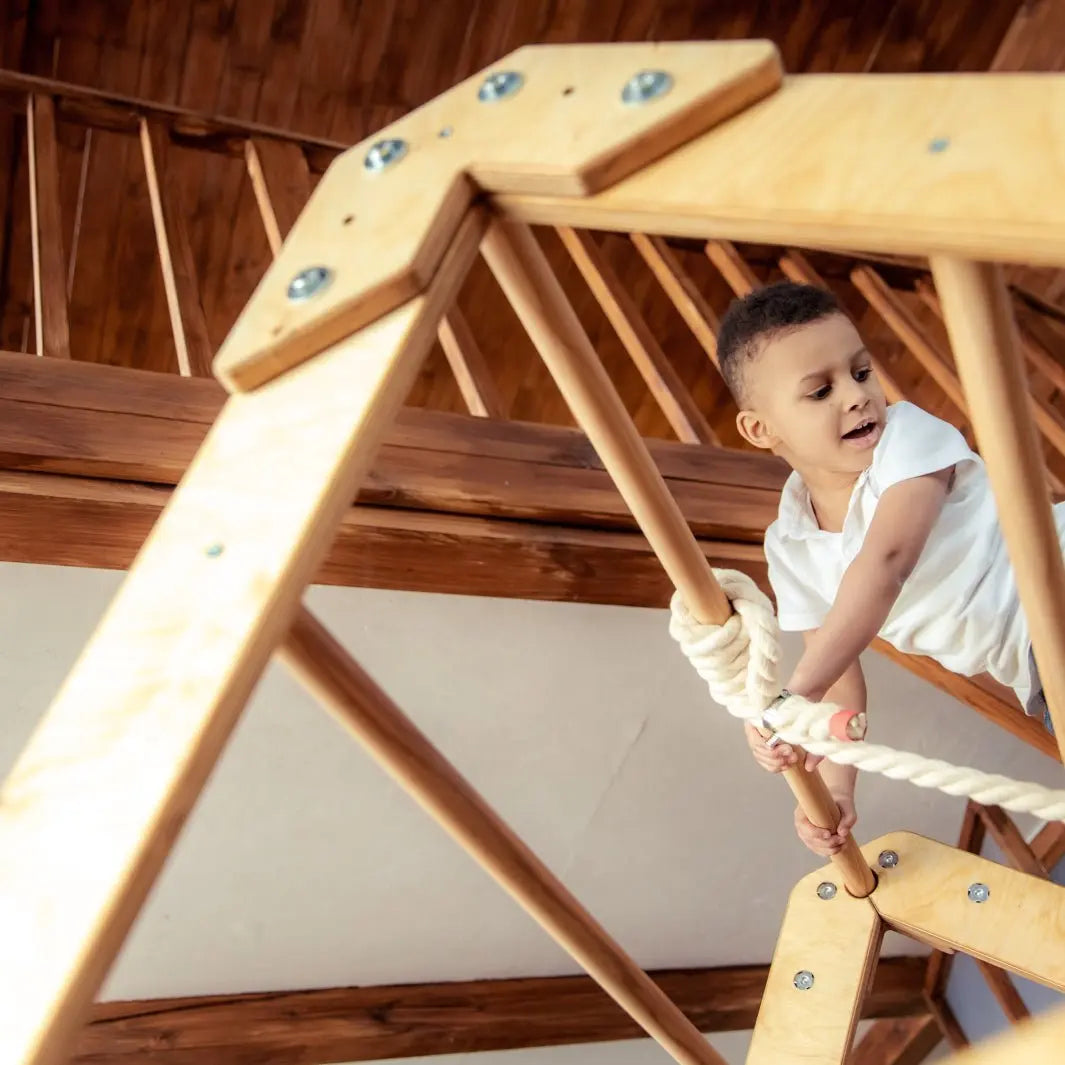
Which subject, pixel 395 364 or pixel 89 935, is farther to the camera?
pixel 395 364

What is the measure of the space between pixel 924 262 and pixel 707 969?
1641 millimetres

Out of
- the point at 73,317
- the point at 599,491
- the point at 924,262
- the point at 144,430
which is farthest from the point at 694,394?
the point at 144,430

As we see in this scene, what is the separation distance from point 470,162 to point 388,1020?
6.47 feet

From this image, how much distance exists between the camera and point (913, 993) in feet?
9.17

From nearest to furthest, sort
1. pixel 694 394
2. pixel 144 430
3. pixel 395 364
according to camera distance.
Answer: pixel 395 364
pixel 144 430
pixel 694 394

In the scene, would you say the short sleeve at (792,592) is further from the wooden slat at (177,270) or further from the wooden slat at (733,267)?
the wooden slat at (733,267)

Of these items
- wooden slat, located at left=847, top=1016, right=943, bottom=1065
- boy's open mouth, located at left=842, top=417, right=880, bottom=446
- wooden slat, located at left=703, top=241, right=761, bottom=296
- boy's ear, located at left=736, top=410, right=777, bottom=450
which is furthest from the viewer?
wooden slat, located at left=847, top=1016, right=943, bottom=1065

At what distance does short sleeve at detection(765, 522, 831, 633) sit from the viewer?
1413 mm

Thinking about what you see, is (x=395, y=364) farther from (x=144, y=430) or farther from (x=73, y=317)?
(x=73, y=317)

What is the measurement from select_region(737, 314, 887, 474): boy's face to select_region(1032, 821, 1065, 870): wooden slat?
5.81ft

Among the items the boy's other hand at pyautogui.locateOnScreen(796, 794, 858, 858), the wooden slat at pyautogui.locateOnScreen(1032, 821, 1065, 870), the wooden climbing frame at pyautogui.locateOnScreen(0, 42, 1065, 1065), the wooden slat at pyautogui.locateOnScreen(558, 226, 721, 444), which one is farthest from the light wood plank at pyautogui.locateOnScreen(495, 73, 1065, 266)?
the wooden slat at pyautogui.locateOnScreen(1032, 821, 1065, 870)

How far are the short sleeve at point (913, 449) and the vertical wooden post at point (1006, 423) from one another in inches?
16.2

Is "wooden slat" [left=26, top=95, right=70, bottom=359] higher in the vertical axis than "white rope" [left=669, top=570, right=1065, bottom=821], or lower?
higher

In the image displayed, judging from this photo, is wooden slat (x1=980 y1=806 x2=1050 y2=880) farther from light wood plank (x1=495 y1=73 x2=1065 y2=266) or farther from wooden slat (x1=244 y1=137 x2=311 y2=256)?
light wood plank (x1=495 y1=73 x2=1065 y2=266)
